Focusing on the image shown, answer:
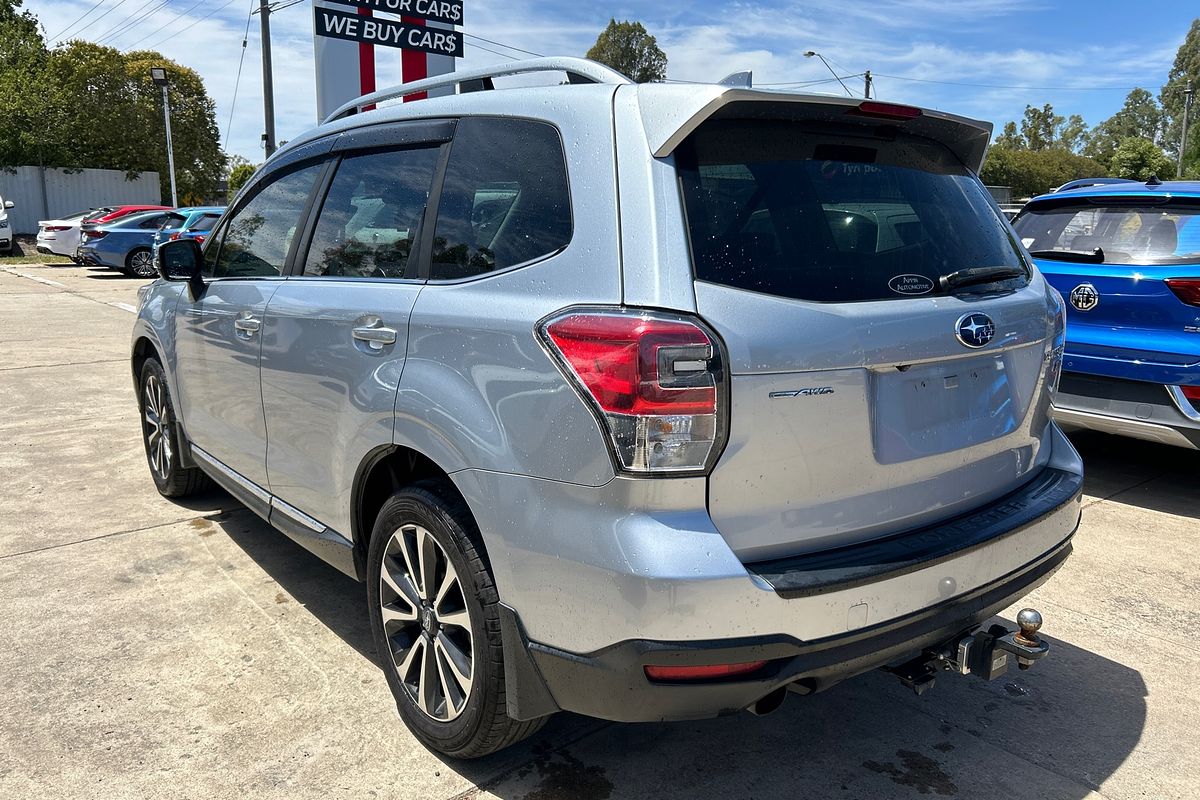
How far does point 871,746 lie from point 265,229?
2.87m

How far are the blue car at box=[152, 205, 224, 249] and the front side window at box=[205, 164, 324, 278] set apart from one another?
1604 centimetres

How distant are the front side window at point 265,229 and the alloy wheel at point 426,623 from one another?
4.34 feet

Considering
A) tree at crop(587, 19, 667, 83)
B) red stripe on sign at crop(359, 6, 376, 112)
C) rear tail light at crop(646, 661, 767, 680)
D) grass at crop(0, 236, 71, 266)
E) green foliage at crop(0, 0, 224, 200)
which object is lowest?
grass at crop(0, 236, 71, 266)

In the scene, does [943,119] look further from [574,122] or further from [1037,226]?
[1037,226]

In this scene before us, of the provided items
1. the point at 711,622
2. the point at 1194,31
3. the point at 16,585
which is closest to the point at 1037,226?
the point at 711,622

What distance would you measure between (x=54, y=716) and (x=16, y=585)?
4.07 ft

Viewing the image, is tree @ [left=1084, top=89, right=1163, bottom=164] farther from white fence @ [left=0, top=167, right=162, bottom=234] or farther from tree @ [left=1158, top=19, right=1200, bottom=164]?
white fence @ [left=0, top=167, right=162, bottom=234]

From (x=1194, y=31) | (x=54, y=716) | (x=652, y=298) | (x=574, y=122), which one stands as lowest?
(x=54, y=716)

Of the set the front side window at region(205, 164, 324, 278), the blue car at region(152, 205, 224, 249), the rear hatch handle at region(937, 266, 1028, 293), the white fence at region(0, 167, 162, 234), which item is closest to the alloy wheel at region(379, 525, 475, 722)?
the front side window at region(205, 164, 324, 278)

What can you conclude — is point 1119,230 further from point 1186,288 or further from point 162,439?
point 162,439

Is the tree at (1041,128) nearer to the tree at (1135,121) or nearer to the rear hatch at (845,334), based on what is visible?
the tree at (1135,121)

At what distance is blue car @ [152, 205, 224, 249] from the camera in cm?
1911

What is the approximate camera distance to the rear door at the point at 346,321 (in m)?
2.67

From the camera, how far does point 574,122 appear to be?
2.29 m
